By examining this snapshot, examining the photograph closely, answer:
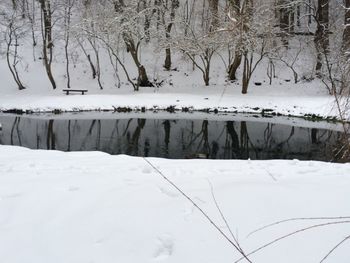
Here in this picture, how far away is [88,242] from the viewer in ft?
11.0

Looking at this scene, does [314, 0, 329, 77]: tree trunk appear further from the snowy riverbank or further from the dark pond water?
the dark pond water

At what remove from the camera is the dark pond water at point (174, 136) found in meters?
14.3

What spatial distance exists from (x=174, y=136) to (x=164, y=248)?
1380cm

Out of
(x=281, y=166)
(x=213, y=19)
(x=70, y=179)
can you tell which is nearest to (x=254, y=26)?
(x=213, y=19)

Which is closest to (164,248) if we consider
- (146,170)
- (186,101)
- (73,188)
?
(73,188)

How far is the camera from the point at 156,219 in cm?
370

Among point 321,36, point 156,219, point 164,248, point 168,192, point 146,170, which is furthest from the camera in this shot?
point 321,36

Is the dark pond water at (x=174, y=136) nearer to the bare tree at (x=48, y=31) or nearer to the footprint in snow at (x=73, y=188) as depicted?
the bare tree at (x=48, y=31)

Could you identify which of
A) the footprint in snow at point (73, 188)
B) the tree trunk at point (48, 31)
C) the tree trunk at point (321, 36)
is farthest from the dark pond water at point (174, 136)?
the footprint in snow at point (73, 188)

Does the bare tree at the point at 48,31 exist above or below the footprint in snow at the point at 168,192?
above

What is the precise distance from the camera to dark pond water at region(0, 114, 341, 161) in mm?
14258

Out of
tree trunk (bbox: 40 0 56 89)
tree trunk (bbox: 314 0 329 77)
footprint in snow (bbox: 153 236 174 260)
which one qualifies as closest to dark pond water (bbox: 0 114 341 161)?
tree trunk (bbox: 40 0 56 89)

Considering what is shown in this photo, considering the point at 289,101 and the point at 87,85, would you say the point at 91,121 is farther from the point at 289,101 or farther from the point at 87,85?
the point at 289,101

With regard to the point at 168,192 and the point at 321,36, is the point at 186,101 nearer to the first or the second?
the point at 321,36
